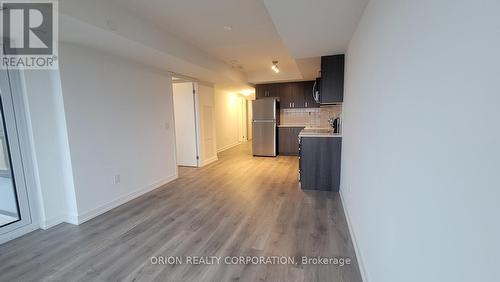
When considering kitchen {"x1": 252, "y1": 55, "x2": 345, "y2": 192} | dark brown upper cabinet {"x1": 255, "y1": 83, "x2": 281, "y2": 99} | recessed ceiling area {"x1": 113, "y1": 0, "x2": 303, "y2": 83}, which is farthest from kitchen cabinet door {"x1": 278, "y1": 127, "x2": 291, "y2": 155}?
recessed ceiling area {"x1": 113, "y1": 0, "x2": 303, "y2": 83}

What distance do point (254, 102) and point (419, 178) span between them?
569 centimetres

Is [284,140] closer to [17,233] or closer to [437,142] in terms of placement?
[17,233]

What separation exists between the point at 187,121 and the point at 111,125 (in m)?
2.26

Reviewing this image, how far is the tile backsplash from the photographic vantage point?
643 cm

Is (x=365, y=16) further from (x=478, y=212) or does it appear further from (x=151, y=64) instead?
(x=151, y=64)

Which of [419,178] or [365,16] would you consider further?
[365,16]

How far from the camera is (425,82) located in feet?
2.66

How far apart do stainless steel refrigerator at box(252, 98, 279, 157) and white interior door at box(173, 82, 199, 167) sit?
1939 millimetres

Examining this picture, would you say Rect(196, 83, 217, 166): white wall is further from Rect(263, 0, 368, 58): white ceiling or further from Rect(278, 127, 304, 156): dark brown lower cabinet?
Rect(263, 0, 368, 58): white ceiling

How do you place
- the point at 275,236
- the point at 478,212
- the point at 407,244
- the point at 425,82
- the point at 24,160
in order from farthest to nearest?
the point at 24,160 < the point at 275,236 < the point at 407,244 < the point at 425,82 < the point at 478,212

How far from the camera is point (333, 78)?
11.2 ft

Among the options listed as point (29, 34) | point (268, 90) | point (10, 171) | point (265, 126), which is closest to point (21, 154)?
point (10, 171)

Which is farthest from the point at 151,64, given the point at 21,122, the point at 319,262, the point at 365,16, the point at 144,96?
the point at 319,262

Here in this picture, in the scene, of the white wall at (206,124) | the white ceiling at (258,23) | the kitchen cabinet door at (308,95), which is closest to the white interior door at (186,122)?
the white wall at (206,124)
